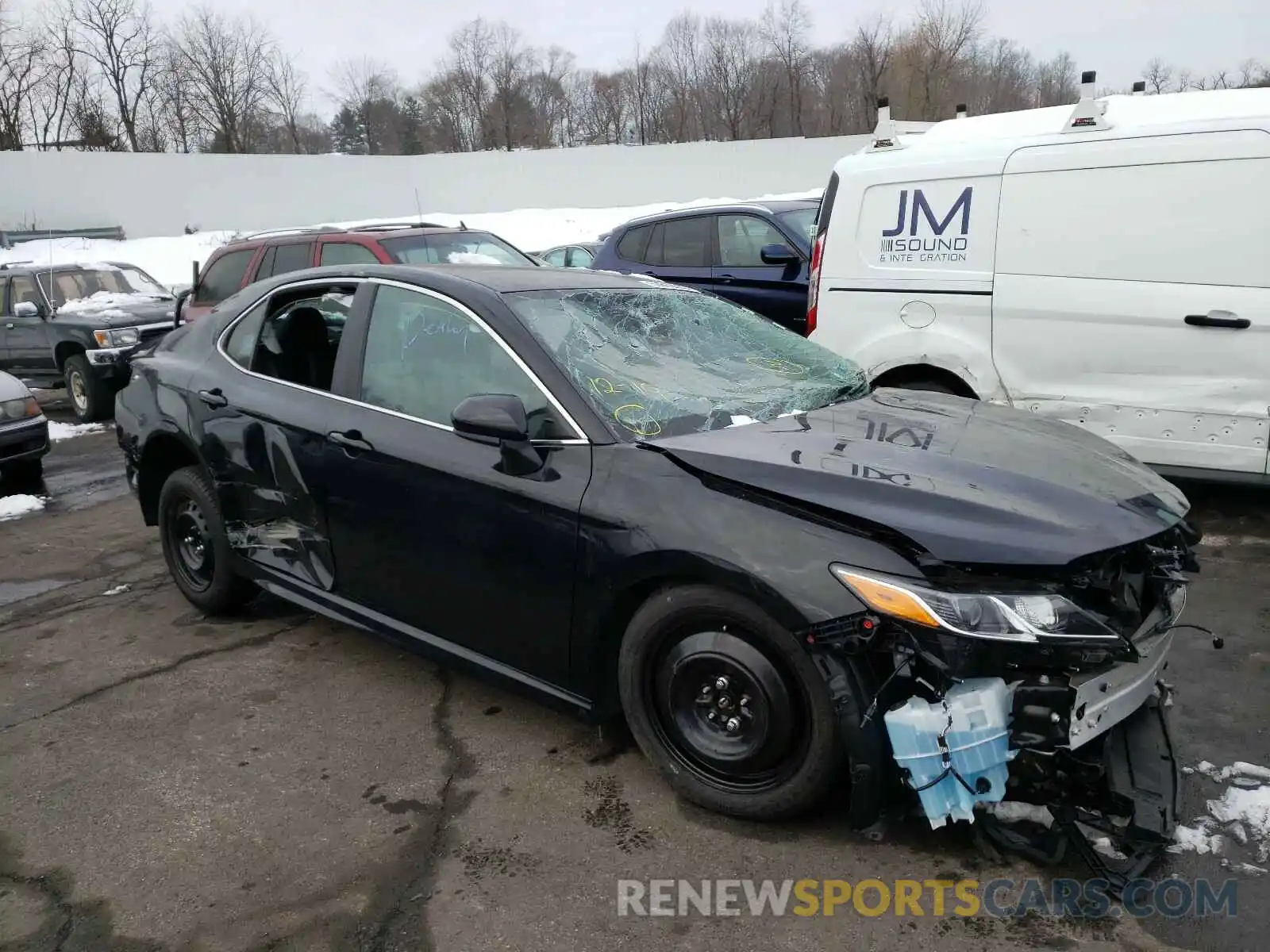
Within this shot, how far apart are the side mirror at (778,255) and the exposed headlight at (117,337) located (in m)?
7.25

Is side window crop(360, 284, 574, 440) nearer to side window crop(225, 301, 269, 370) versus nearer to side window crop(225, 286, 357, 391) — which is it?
side window crop(225, 286, 357, 391)

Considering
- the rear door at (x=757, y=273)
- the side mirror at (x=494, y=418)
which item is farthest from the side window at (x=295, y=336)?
the rear door at (x=757, y=273)

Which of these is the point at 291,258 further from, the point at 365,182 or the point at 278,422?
the point at 365,182

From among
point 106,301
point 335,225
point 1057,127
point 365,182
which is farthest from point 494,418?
point 365,182

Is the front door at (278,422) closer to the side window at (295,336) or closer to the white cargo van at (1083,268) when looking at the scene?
the side window at (295,336)

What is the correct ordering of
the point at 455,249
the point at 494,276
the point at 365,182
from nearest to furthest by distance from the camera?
the point at 494,276, the point at 455,249, the point at 365,182

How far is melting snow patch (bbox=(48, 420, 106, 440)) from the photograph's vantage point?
34.2 feet

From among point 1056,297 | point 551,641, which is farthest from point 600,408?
point 1056,297

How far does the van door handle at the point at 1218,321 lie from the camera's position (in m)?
4.81

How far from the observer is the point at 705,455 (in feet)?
9.53

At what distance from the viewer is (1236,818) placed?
2.80 metres

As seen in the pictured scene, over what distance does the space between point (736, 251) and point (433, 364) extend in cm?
540

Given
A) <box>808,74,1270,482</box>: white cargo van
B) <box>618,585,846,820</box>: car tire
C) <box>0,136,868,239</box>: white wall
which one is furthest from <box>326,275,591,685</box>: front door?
<box>0,136,868,239</box>: white wall

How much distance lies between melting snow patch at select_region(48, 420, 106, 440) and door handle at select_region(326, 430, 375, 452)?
8.28 metres
